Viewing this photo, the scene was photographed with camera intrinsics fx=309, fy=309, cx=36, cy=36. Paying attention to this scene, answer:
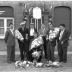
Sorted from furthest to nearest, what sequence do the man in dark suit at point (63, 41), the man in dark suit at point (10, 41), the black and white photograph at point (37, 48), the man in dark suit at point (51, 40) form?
the man in dark suit at point (10, 41) → the man in dark suit at point (63, 41) → the man in dark suit at point (51, 40) → the black and white photograph at point (37, 48)

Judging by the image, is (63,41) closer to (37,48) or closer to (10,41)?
(37,48)

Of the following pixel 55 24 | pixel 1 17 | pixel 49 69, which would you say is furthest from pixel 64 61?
pixel 1 17

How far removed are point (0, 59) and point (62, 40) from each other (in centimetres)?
355

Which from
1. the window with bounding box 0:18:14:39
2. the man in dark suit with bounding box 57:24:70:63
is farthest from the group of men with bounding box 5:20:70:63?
the window with bounding box 0:18:14:39

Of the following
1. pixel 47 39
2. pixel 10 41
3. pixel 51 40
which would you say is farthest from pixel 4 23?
pixel 51 40

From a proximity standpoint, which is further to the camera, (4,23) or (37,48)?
(4,23)

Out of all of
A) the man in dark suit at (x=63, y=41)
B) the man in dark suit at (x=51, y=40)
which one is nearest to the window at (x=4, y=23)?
the man in dark suit at (x=63, y=41)

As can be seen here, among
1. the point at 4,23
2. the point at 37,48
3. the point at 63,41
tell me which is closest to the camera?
the point at 37,48

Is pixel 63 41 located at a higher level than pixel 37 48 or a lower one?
higher

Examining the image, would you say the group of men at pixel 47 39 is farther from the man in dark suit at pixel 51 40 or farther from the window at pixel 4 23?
the window at pixel 4 23

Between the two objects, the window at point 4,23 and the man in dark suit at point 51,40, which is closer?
the man in dark suit at point 51,40

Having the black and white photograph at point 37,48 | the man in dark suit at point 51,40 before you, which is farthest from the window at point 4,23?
the man in dark suit at point 51,40

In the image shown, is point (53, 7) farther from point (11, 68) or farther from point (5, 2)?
point (11, 68)

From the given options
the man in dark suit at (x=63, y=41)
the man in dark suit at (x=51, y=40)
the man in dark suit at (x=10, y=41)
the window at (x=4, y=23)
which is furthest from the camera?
the window at (x=4, y=23)
